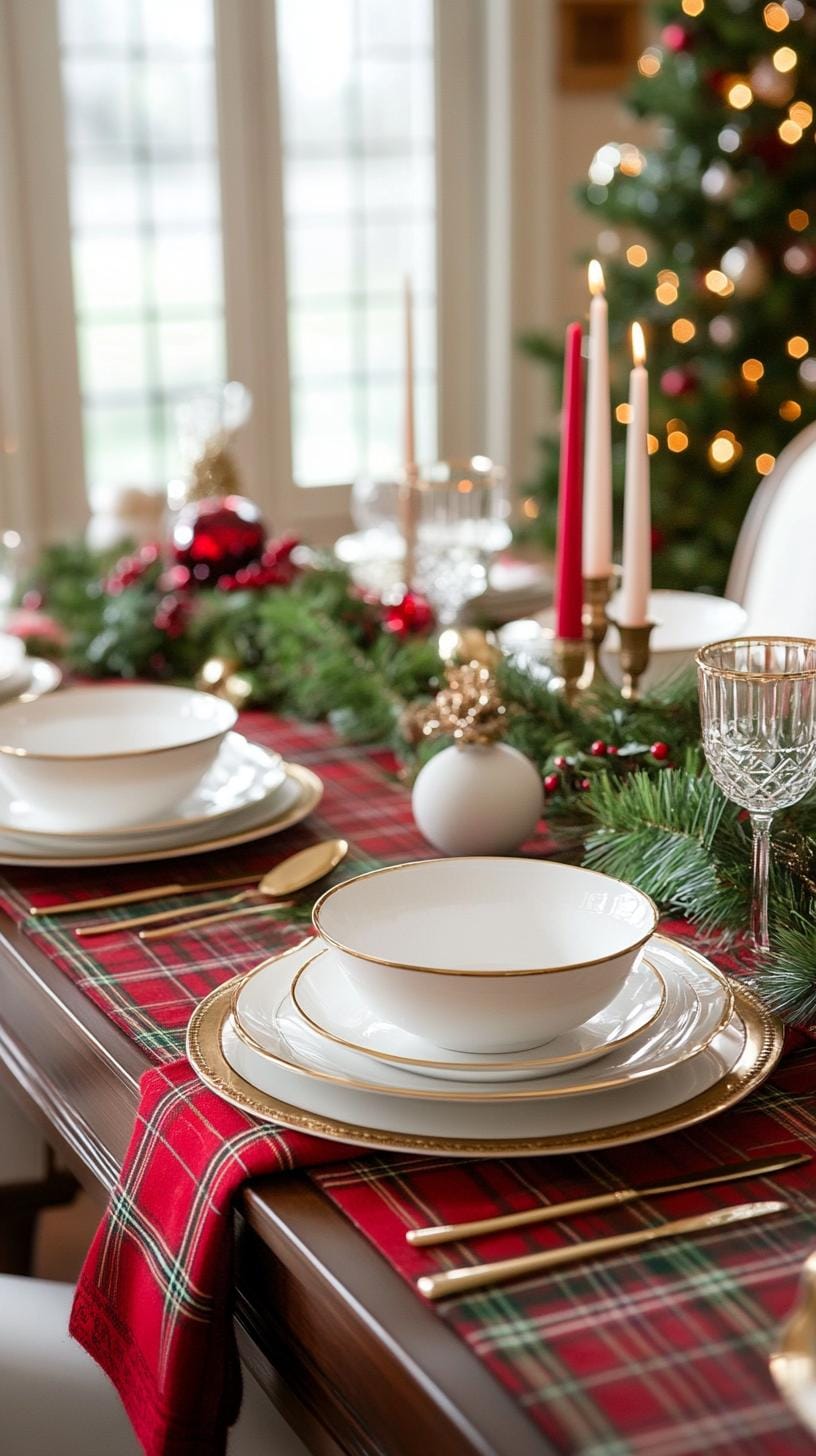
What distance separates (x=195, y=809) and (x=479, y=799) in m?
0.22

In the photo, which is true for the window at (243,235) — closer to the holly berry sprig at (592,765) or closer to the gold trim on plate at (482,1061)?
the holly berry sprig at (592,765)

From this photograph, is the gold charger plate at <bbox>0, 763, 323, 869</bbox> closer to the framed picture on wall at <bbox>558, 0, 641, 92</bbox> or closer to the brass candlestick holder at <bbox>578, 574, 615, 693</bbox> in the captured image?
the brass candlestick holder at <bbox>578, 574, 615, 693</bbox>

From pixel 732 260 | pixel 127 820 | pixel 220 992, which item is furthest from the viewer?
pixel 732 260

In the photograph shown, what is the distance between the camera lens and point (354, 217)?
172 inches

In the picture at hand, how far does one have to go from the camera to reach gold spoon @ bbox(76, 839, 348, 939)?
3.26 feet

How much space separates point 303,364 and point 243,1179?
3.91 m

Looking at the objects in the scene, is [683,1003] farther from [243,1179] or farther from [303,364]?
[303,364]

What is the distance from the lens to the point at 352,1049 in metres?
0.71

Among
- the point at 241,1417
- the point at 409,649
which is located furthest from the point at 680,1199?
the point at 409,649

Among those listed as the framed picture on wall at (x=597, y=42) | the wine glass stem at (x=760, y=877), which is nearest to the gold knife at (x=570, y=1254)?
the wine glass stem at (x=760, y=877)

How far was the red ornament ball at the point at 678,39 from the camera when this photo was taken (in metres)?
3.26

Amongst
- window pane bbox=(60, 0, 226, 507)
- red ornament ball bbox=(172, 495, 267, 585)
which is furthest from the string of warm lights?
red ornament ball bbox=(172, 495, 267, 585)

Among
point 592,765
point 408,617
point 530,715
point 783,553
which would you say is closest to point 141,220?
point 783,553

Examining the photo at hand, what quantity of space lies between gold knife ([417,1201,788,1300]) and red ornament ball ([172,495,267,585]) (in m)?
1.23
